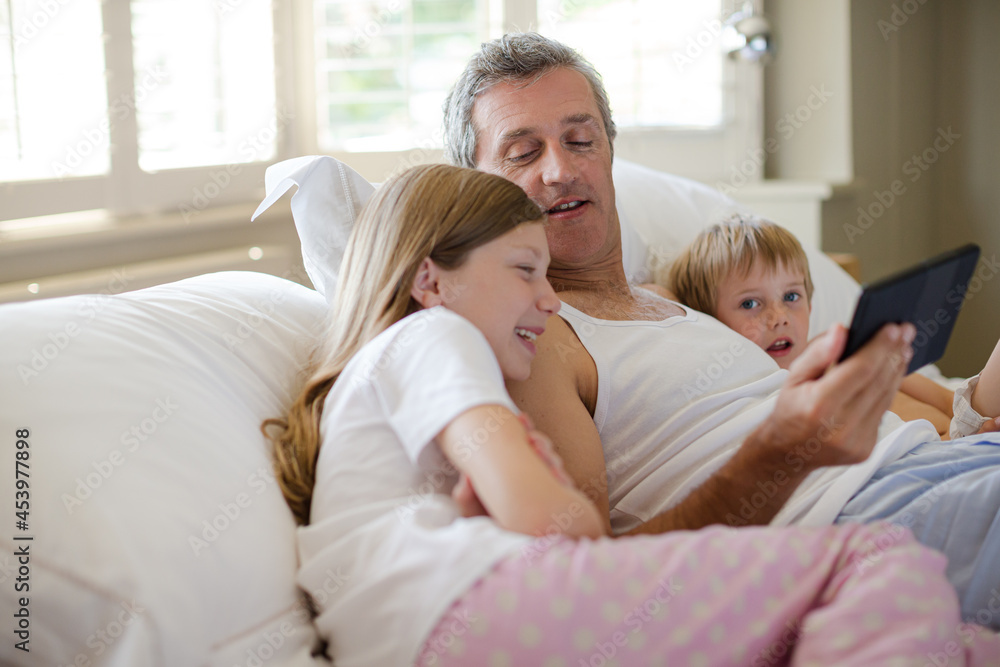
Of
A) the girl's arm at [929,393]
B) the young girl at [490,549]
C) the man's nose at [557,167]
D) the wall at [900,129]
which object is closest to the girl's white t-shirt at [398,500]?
the young girl at [490,549]

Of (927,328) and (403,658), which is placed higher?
(927,328)

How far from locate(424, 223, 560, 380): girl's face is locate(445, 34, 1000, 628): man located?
0.13 metres

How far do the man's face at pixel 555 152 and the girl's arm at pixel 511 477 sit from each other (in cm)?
62

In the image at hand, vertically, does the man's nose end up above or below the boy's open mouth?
above

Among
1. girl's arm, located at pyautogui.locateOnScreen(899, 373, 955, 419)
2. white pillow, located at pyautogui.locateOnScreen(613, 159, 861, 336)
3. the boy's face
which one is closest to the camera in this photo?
the boy's face

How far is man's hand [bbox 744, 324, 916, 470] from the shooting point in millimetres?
811

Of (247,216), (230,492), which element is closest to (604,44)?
(247,216)

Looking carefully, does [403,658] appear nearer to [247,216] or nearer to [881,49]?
[247,216]

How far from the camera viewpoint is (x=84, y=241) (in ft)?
6.33

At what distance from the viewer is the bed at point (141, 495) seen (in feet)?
2.39

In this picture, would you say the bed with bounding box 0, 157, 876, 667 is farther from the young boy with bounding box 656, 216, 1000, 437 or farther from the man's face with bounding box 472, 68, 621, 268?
the young boy with bounding box 656, 216, 1000, 437

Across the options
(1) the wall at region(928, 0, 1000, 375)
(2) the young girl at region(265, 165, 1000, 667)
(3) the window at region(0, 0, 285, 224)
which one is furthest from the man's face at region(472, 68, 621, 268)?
(1) the wall at region(928, 0, 1000, 375)

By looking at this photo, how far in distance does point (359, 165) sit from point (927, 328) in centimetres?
201

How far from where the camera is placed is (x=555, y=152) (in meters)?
1.33
